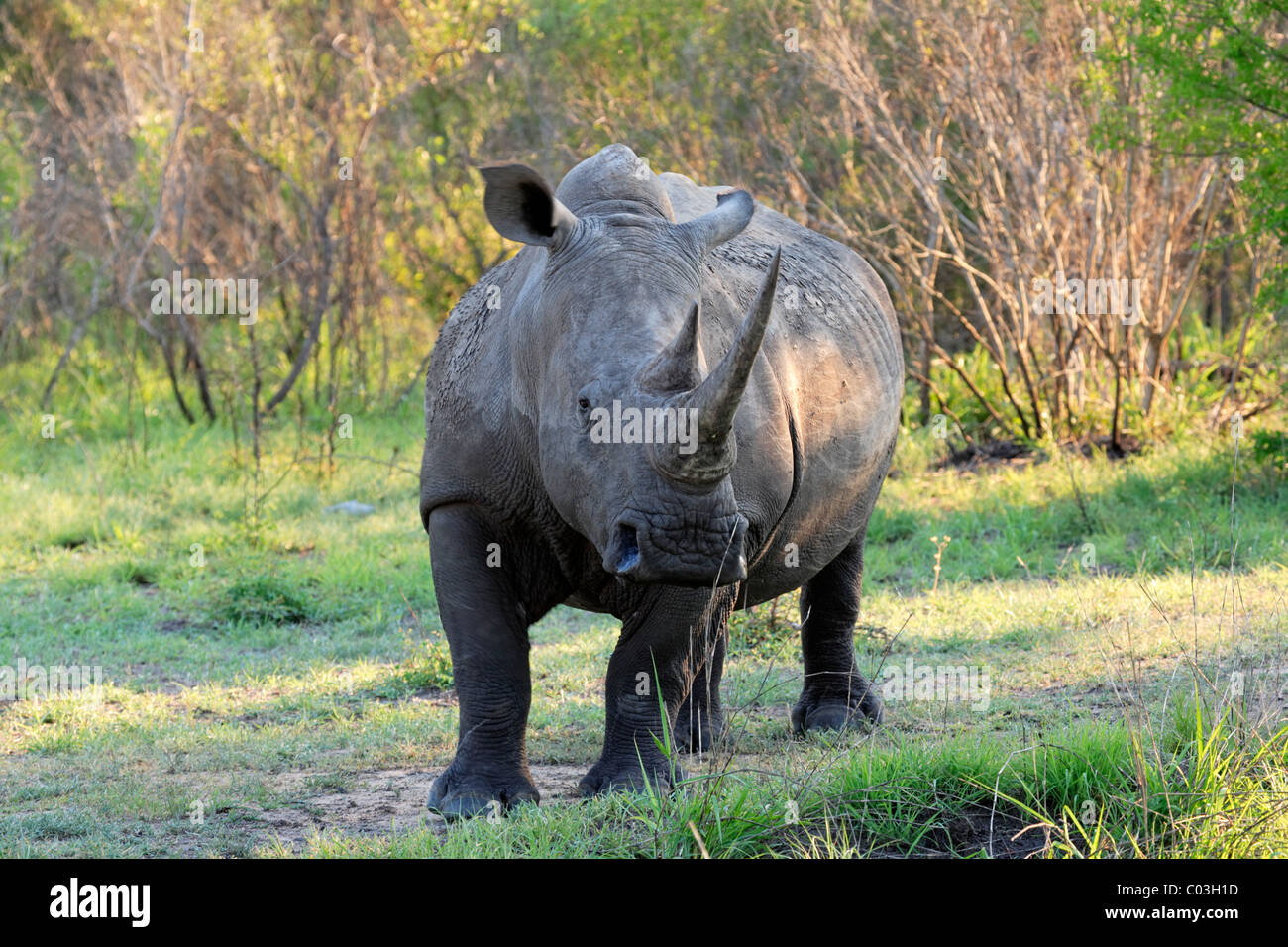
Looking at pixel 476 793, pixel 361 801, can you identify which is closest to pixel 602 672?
pixel 361 801

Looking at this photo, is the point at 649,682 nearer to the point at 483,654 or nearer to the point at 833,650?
the point at 483,654

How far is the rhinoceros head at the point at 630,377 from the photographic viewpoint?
3.89 meters

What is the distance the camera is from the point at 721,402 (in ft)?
12.3

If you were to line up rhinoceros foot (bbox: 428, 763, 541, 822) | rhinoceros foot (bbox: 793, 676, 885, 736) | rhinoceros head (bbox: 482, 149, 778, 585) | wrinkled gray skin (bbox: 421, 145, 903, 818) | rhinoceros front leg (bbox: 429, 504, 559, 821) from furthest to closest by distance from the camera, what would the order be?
1. rhinoceros foot (bbox: 793, 676, 885, 736)
2. rhinoceros front leg (bbox: 429, 504, 559, 821)
3. rhinoceros foot (bbox: 428, 763, 541, 822)
4. wrinkled gray skin (bbox: 421, 145, 903, 818)
5. rhinoceros head (bbox: 482, 149, 778, 585)

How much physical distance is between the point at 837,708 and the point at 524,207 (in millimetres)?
2653

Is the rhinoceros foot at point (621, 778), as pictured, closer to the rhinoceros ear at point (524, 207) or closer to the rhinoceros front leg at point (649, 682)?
the rhinoceros front leg at point (649, 682)

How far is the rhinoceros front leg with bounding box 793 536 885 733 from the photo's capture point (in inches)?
245

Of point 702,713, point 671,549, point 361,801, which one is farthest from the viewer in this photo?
point 702,713

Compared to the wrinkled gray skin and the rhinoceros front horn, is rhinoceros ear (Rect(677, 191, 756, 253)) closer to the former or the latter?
the wrinkled gray skin

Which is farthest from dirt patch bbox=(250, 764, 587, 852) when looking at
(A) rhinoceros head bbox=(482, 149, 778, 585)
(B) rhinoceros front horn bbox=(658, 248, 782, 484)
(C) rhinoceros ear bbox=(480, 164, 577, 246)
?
(C) rhinoceros ear bbox=(480, 164, 577, 246)
